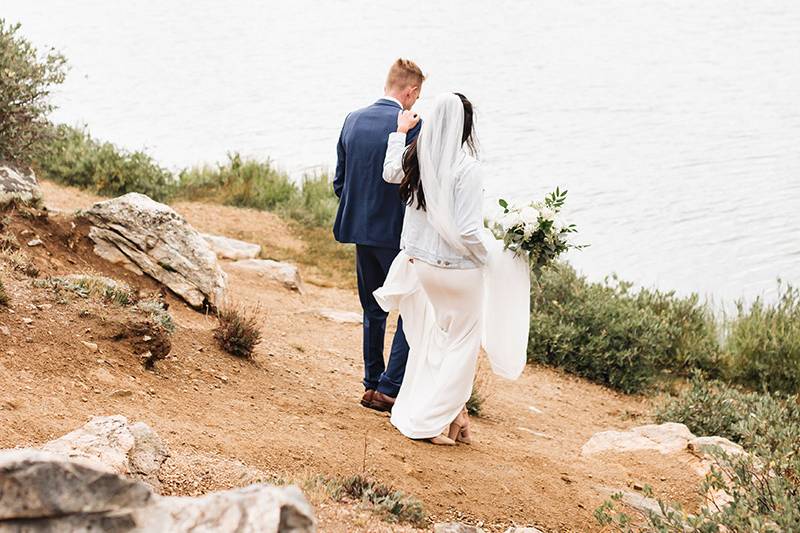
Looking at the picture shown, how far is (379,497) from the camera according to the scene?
5.40 m

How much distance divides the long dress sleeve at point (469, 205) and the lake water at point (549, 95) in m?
8.24

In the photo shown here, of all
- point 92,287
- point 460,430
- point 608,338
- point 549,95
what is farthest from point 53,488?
point 549,95

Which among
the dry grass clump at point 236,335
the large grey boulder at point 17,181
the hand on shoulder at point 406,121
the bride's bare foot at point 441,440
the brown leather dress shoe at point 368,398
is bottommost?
the bride's bare foot at point 441,440

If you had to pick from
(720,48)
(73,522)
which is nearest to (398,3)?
(720,48)

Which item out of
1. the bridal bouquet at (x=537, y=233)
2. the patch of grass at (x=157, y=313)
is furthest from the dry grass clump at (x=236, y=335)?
the bridal bouquet at (x=537, y=233)

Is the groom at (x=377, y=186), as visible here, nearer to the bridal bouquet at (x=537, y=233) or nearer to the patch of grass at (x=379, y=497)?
the bridal bouquet at (x=537, y=233)

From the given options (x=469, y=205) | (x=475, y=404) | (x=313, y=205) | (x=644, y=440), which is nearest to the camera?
(x=469, y=205)

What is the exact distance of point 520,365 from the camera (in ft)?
22.5

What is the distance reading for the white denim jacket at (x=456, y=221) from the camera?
6270 millimetres

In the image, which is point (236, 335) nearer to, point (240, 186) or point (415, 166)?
point (415, 166)

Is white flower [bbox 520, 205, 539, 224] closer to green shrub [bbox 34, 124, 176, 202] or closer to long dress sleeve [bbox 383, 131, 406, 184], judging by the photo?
long dress sleeve [bbox 383, 131, 406, 184]

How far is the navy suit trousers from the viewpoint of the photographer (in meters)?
7.10

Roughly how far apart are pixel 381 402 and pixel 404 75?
2289 millimetres

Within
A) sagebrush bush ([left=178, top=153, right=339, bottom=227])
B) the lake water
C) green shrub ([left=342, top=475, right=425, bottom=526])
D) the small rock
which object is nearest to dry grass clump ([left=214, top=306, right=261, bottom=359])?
the small rock
